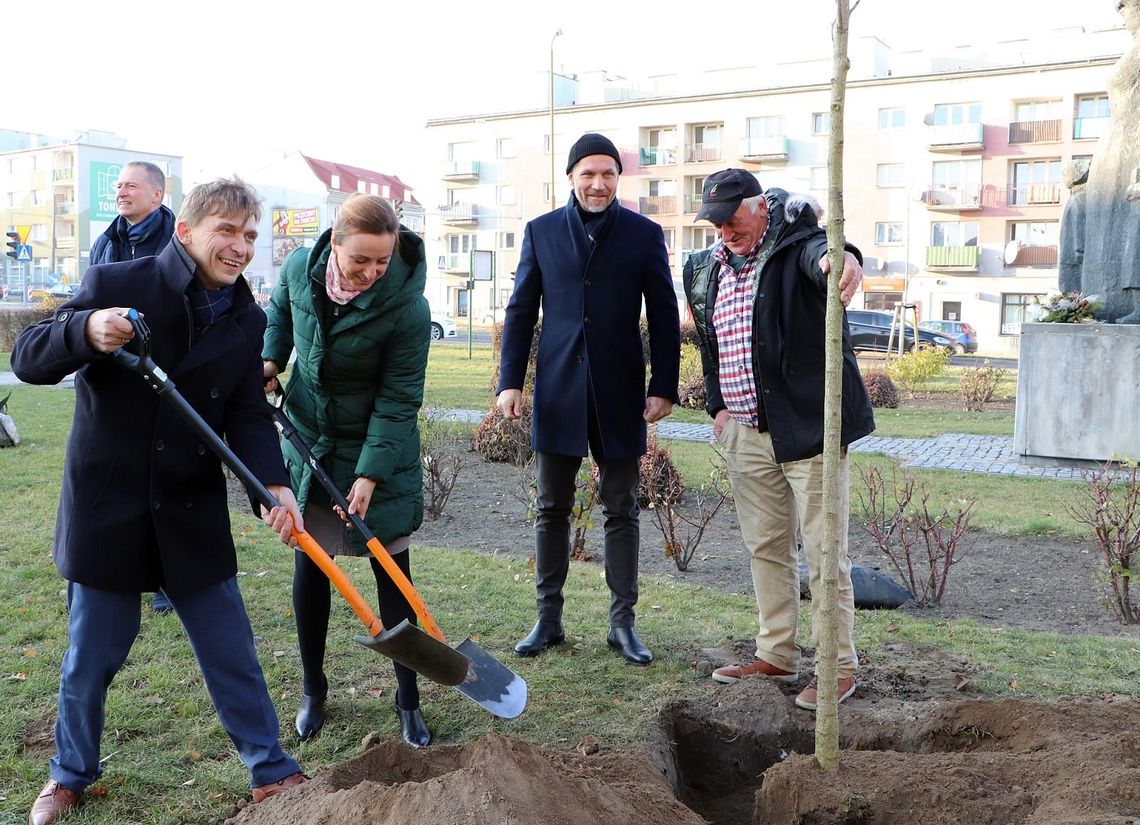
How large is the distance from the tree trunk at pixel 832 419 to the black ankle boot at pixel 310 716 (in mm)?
1771

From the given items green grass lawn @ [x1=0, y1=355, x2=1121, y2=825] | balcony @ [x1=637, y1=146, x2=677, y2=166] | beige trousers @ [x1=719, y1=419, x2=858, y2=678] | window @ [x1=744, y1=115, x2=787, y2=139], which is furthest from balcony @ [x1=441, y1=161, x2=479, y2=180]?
beige trousers @ [x1=719, y1=419, x2=858, y2=678]

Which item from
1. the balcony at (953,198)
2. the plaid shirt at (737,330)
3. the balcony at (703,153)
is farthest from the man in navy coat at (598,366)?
the balcony at (703,153)

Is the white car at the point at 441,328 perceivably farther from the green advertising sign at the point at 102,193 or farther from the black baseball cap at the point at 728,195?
the black baseball cap at the point at 728,195

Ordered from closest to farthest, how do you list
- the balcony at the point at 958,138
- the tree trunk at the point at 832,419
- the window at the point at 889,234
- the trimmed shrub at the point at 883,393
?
the tree trunk at the point at 832,419 < the trimmed shrub at the point at 883,393 < the balcony at the point at 958,138 < the window at the point at 889,234

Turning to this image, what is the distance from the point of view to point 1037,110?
140 ft

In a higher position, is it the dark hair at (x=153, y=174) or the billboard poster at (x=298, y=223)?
the billboard poster at (x=298, y=223)

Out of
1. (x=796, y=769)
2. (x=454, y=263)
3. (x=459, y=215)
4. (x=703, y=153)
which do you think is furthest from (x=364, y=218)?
(x=454, y=263)

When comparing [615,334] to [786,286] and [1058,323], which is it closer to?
[786,286]

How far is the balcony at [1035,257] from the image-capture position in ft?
138

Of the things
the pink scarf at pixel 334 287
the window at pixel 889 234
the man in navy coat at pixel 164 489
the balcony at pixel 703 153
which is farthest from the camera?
the balcony at pixel 703 153

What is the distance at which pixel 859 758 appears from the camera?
3.24 m

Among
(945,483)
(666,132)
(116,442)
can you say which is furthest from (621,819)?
(666,132)

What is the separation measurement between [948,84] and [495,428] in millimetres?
39435

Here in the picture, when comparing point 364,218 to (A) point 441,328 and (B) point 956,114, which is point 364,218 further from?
(B) point 956,114
